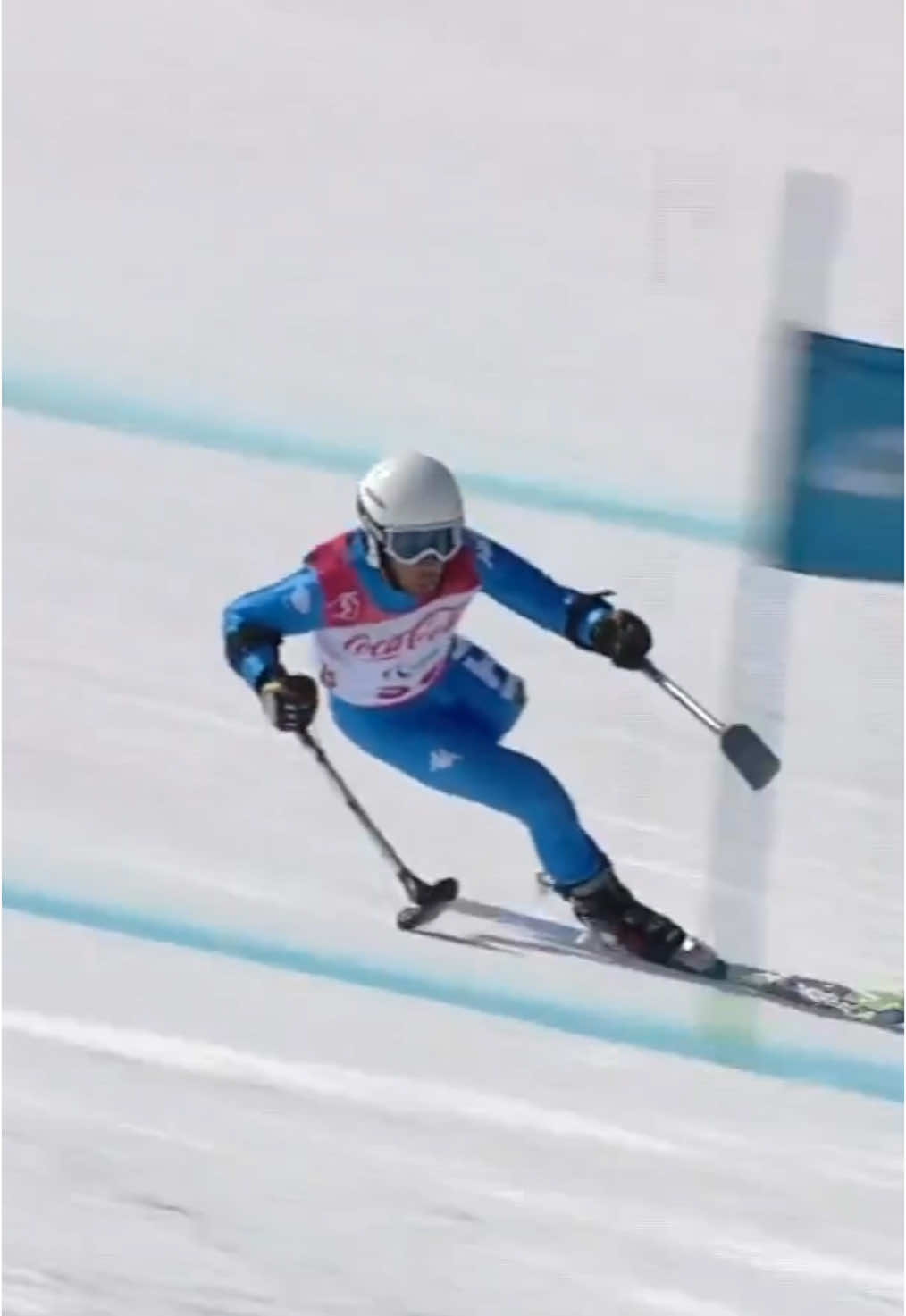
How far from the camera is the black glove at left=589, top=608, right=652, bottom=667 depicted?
2131 mm

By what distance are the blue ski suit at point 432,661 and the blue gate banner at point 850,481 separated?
36 cm

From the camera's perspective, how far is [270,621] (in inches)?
80.9

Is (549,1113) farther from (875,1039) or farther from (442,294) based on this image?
(442,294)

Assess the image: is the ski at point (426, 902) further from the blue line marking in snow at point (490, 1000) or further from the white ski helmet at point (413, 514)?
the white ski helmet at point (413, 514)

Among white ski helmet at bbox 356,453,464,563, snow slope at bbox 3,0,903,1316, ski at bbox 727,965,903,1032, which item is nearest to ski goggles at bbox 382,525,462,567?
white ski helmet at bbox 356,453,464,563

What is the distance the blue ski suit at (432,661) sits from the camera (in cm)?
206

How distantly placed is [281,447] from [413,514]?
51 cm

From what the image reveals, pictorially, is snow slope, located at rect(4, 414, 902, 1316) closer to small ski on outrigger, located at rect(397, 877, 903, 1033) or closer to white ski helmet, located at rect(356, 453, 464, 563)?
small ski on outrigger, located at rect(397, 877, 903, 1033)

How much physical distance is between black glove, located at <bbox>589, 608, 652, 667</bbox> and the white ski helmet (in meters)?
0.16

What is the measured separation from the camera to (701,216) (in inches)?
103

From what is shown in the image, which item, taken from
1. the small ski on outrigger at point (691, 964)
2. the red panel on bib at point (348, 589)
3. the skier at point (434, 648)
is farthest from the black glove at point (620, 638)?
the small ski on outrigger at point (691, 964)

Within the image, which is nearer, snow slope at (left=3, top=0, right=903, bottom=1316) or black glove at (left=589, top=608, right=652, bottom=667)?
snow slope at (left=3, top=0, right=903, bottom=1316)

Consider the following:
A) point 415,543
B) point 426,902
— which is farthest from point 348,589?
point 426,902

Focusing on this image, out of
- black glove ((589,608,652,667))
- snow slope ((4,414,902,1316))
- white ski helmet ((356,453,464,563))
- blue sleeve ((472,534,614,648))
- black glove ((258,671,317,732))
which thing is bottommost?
snow slope ((4,414,902,1316))
